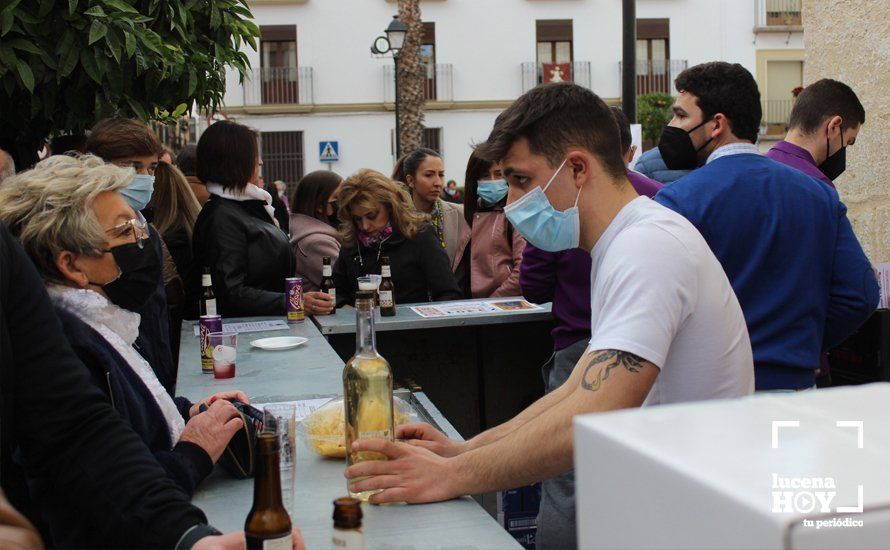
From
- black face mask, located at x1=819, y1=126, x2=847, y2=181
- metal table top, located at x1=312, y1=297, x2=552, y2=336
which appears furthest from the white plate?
black face mask, located at x1=819, y1=126, x2=847, y2=181

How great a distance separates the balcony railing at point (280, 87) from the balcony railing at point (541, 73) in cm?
665

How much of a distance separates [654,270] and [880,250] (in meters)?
3.72

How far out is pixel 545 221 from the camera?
89.2 inches

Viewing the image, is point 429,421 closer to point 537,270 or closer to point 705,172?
point 705,172

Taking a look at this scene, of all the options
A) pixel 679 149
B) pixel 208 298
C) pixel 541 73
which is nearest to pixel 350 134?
pixel 541 73

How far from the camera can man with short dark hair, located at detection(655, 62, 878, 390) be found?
2812 mm

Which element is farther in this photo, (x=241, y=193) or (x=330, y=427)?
(x=241, y=193)

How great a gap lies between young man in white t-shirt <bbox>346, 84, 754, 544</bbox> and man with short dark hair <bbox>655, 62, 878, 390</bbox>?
85 cm

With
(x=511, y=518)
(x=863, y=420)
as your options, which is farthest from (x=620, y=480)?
(x=511, y=518)

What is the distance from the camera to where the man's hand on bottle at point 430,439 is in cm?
213

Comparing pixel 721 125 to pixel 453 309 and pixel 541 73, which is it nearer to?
pixel 453 309

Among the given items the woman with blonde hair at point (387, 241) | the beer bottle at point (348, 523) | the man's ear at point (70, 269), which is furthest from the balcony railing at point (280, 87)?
the beer bottle at point (348, 523)

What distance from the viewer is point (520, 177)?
223cm

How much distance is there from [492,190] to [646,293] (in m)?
3.64
